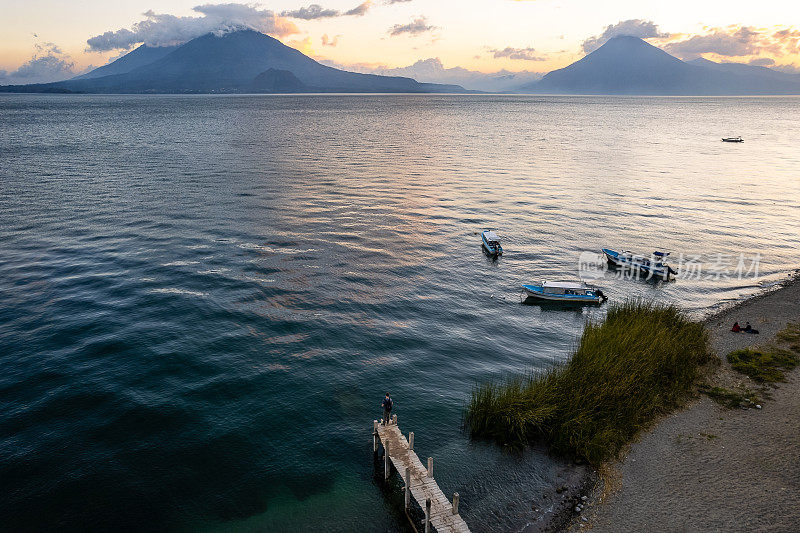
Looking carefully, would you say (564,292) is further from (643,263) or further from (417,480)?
(417,480)

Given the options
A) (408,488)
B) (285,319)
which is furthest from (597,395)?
(285,319)

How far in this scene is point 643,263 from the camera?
6825 centimetres

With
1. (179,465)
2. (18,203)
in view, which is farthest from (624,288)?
(18,203)

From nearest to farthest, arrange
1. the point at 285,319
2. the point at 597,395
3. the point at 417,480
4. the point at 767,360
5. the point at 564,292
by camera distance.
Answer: the point at 417,480
the point at 597,395
the point at 767,360
the point at 285,319
the point at 564,292

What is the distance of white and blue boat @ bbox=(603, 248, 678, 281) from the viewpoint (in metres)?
66.9

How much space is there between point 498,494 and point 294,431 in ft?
50.1

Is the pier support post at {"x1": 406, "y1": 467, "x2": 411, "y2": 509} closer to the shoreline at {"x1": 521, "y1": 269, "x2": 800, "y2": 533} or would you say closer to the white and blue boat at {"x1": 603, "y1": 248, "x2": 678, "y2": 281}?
the shoreline at {"x1": 521, "y1": 269, "x2": 800, "y2": 533}

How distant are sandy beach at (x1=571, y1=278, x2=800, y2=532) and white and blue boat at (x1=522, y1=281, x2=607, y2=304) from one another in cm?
1979

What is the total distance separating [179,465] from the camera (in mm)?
33188

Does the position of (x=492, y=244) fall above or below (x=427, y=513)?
above

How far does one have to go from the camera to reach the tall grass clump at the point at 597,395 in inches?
1353

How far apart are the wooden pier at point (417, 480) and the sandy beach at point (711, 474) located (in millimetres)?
7421

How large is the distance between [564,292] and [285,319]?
32.4 metres

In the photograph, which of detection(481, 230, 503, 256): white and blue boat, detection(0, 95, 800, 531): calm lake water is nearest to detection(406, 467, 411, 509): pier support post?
detection(0, 95, 800, 531): calm lake water
